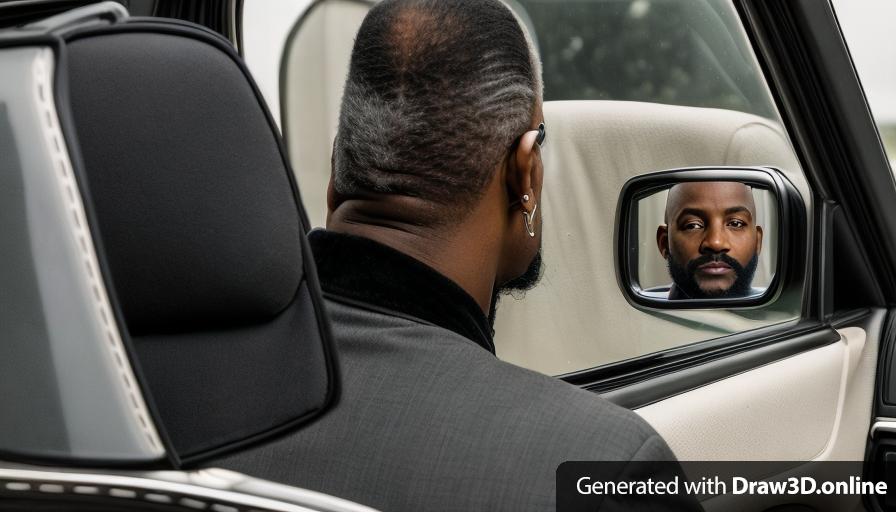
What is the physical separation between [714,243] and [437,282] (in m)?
1.23

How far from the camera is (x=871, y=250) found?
9.09ft

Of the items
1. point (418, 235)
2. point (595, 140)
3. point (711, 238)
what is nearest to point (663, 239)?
point (711, 238)

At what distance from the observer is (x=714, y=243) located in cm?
250

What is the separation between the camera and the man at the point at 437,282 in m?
1.22

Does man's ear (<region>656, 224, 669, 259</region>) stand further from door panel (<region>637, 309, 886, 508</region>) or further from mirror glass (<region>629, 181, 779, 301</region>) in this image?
door panel (<region>637, 309, 886, 508</region>)

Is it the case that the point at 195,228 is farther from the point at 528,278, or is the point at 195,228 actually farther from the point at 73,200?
the point at 528,278

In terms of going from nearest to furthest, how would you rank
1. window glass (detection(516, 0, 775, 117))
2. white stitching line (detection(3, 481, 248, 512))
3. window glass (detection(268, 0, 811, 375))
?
white stitching line (detection(3, 481, 248, 512))
window glass (detection(268, 0, 811, 375))
window glass (detection(516, 0, 775, 117))

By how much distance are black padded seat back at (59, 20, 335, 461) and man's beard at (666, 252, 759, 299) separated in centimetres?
155

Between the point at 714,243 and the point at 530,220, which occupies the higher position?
the point at 530,220

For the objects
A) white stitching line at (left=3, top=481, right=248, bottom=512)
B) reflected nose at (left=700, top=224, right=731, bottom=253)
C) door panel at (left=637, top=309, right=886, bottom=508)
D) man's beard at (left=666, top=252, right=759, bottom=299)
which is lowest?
door panel at (left=637, top=309, right=886, bottom=508)

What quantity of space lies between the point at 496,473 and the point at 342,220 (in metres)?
0.51

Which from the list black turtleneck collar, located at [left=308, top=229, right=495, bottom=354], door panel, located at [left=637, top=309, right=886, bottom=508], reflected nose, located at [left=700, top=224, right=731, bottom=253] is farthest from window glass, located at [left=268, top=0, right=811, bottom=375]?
black turtleneck collar, located at [left=308, top=229, right=495, bottom=354]

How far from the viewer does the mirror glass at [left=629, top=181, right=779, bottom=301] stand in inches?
97.6

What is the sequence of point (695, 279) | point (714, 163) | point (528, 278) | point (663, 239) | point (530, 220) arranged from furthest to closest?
point (714, 163) < point (663, 239) < point (695, 279) < point (528, 278) < point (530, 220)
